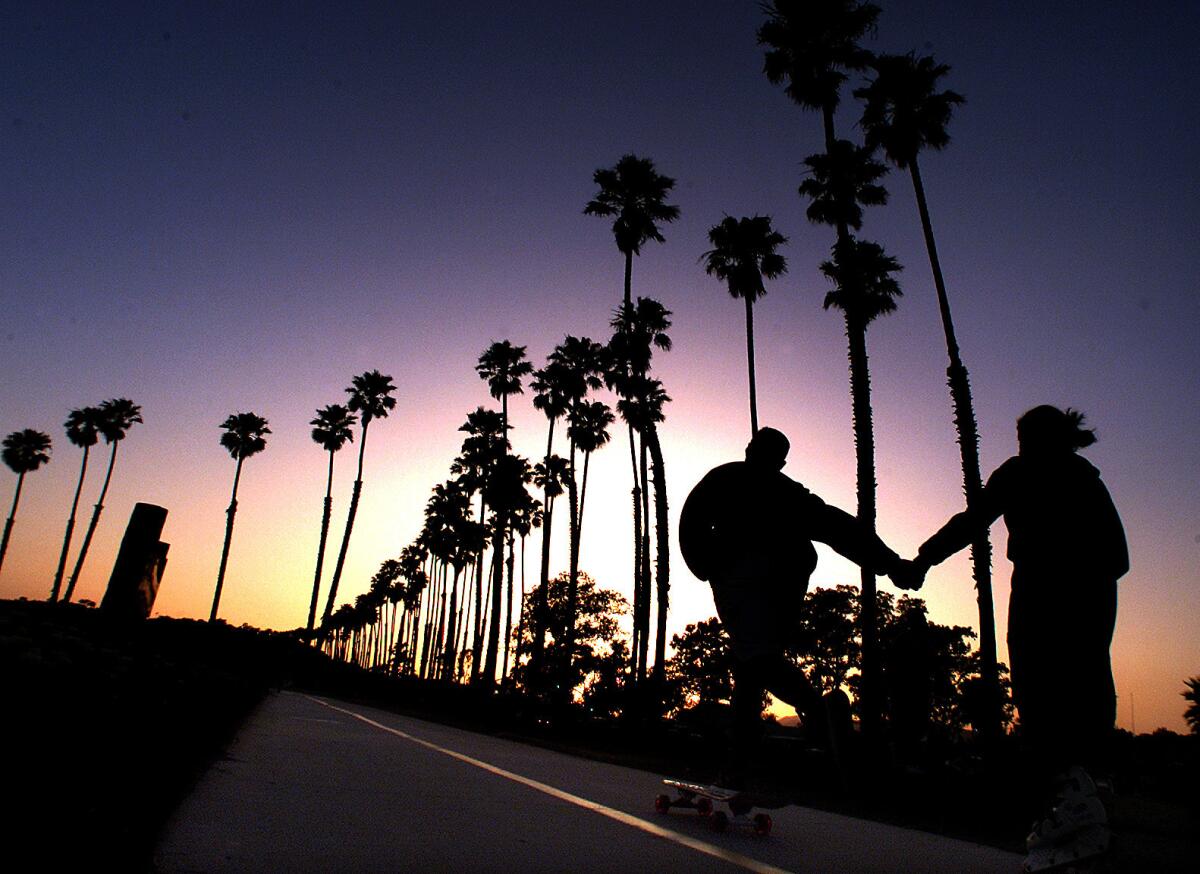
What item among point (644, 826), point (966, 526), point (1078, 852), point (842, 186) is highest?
point (842, 186)

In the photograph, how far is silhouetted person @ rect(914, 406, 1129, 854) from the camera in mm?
2670

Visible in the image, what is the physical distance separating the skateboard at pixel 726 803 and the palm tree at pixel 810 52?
22784 mm

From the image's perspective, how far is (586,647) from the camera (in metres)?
51.6

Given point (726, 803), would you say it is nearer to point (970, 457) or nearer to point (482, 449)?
point (970, 457)

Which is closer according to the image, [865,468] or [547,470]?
[865,468]

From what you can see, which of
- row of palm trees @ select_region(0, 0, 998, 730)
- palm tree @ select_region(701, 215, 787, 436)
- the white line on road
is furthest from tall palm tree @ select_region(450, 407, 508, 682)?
the white line on road

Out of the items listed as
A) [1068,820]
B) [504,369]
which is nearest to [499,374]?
[504,369]

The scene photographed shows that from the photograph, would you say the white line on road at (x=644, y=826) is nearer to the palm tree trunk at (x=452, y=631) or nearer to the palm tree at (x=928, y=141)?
the palm tree at (x=928, y=141)

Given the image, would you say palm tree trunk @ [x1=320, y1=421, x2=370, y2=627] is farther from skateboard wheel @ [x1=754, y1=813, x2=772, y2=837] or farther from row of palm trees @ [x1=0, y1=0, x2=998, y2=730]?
skateboard wheel @ [x1=754, y1=813, x2=772, y2=837]

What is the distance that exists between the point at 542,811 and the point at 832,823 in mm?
1944

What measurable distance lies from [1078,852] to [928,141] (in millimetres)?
25552

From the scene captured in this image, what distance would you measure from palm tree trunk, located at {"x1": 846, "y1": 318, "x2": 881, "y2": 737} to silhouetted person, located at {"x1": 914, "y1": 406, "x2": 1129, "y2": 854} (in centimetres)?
1750

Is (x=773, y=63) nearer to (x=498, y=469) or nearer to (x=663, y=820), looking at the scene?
(x=663, y=820)

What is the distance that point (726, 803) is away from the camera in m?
3.85
